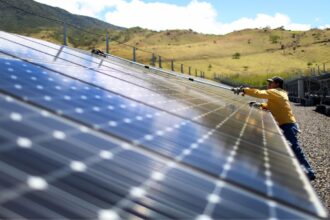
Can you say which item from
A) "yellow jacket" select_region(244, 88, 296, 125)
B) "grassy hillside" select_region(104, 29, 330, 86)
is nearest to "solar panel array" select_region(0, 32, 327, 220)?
"yellow jacket" select_region(244, 88, 296, 125)

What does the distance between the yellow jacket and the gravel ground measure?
1.98 m

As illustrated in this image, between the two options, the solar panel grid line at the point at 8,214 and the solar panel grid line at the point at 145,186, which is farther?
the solar panel grid line at the point at 145,186

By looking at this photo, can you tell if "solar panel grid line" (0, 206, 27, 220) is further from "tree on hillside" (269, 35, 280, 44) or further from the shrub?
"tree on hillside" (269, 35, 280, 44)

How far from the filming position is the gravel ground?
1258 cm

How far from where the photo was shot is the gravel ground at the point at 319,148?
1258 centimetres

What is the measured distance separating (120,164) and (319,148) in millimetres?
17322

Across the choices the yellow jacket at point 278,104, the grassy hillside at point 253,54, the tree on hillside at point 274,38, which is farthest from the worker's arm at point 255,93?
the tree on hillside at point 274,38

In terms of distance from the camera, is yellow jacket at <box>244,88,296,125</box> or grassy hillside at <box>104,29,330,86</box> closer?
yellow jacket at <box>244,88,296,125</box>

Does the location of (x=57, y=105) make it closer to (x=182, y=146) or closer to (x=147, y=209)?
(x=182, y=146)

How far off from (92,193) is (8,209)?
60 cm

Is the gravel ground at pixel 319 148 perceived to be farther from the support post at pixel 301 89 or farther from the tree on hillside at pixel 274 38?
the tree on hillside at pixel 274 38

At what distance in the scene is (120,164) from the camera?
344 cm

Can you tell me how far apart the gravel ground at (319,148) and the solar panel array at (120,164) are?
644cm

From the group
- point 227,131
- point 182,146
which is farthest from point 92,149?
point 227,131
